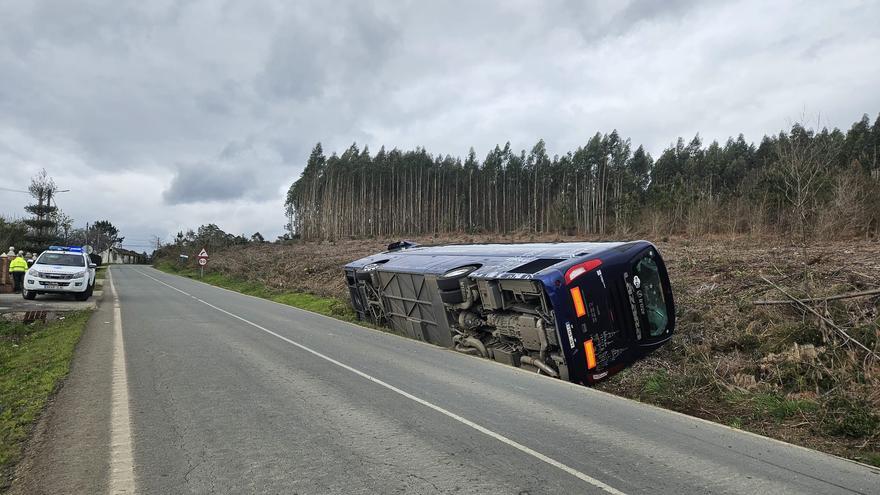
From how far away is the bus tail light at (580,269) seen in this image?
8523 millimetres

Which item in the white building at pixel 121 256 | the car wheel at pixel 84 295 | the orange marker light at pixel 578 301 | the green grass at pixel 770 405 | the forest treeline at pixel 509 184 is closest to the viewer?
the green grass at pixel 770 405

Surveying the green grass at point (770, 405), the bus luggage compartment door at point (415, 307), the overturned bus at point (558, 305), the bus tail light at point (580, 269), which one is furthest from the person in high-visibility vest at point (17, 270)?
the green grass at point (770, 405)

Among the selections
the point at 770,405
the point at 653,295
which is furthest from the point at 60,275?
the point at 770,405

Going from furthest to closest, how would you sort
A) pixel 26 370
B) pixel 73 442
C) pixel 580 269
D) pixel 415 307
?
pixel 415 307 → pixel 580 269 → pixel 26 370 → pixel 73 442

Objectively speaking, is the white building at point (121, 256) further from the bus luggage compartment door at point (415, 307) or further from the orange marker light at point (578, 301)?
the orange marker light at point (578, 301)

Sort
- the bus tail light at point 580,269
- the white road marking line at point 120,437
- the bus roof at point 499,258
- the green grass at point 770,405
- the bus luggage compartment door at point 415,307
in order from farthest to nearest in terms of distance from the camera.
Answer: the bus luggage compartment door at point 415,307, the bus roof at point 499,258, the bus tail light at point 580,269, the green grass at point 770,405, the white road marking line at point 120,437

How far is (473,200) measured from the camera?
7612 centimetres

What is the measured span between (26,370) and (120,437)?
4.53 m

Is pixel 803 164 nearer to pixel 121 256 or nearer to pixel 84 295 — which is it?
pixel 84 295

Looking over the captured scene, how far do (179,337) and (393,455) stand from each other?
8482 mm

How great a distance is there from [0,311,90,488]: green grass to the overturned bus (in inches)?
272

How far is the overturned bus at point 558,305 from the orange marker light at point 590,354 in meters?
0.02

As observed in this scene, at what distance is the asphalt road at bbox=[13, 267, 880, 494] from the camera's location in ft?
13.6

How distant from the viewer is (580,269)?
342 inches
